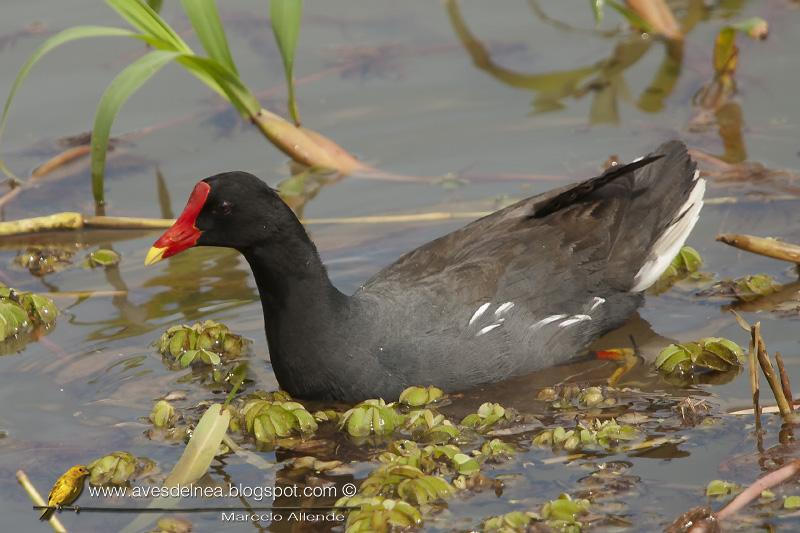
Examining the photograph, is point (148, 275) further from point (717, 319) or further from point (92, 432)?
point (717, 319)

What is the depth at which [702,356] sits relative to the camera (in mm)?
5516

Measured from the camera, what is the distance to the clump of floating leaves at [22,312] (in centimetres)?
617

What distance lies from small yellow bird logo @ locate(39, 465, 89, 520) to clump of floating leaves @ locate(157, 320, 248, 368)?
1039 mm

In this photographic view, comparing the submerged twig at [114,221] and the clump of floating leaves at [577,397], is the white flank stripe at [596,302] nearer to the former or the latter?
the clump of floating leaves at [577,397]

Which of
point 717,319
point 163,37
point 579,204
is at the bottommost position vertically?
point 717,319

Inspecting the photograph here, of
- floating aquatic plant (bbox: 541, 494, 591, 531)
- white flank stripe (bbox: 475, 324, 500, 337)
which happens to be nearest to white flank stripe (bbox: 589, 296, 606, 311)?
white flank stripe (bbox: 475, 324, 500, 337)

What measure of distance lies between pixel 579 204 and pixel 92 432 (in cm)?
244

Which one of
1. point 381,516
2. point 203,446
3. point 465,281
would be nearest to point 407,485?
point 381,516

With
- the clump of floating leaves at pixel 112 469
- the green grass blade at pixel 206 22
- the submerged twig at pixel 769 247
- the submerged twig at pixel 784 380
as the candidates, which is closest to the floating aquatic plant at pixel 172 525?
the clump of floating leaves at pixel 112 469

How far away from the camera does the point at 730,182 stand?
7.34 m

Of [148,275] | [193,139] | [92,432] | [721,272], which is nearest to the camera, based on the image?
[92,432]

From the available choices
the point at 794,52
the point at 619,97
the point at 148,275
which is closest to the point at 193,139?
the point at 148,275

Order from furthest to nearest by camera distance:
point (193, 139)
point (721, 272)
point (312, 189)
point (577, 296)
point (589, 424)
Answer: point (193, 139) → point (312, 189) → point (721, 272) → point (577, 296) → point (589, 424)

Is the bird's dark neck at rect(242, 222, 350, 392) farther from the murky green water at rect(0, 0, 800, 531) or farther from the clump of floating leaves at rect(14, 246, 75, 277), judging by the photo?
the clump of floating leaves at rect(14, 246, 75, 277)
